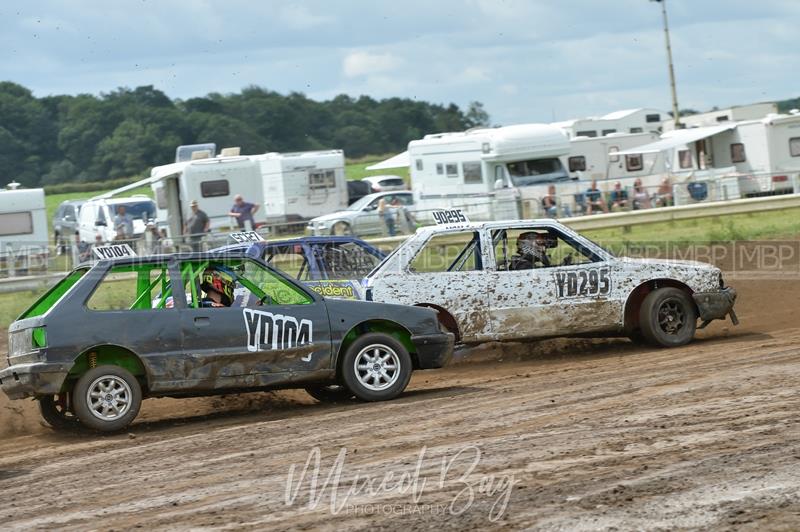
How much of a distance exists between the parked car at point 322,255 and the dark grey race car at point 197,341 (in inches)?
99.7

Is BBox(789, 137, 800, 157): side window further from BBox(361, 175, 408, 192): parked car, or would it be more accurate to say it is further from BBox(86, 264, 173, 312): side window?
BBox(86, 264, 173, 312): side window

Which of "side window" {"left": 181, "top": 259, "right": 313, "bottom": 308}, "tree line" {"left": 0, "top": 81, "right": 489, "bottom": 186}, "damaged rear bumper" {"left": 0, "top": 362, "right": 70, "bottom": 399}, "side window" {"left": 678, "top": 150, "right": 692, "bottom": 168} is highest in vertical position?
"tree line" {"left": 0, "top": 81, "right": 489, "bottom": 186}

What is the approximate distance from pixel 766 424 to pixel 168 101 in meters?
73.3

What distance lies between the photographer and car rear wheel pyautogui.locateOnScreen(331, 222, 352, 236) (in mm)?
26250

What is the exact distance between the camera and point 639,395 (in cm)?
894

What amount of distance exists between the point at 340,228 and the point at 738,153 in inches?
572

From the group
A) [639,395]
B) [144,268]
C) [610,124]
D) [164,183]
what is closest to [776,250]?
[639,395]

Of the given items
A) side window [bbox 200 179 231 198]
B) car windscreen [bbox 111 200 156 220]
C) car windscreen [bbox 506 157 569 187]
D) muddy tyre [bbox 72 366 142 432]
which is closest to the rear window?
muddy tyre [bbox 72 366 142 432]

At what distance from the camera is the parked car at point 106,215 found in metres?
35.2

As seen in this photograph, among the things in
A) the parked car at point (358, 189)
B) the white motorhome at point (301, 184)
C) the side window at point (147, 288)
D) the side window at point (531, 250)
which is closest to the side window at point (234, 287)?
the side window at point (147, 288)

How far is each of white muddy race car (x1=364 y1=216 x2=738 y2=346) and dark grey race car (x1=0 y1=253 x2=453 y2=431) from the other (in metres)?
1.42

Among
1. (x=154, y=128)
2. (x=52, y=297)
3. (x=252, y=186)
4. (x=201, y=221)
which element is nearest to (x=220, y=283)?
(x=52, y=297)

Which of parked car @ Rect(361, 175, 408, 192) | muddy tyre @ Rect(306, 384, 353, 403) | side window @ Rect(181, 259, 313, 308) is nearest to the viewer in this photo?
side window @ Rect(181, 259, 313, 308)

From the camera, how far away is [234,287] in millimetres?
10234
